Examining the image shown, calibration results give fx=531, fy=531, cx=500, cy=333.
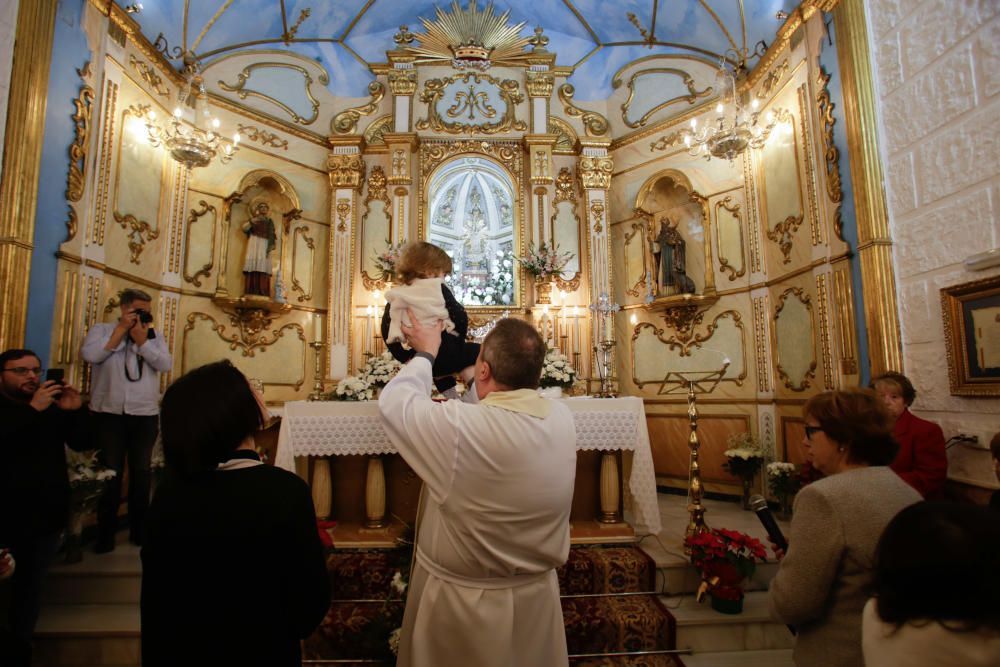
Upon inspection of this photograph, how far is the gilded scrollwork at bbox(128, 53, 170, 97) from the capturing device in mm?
5656

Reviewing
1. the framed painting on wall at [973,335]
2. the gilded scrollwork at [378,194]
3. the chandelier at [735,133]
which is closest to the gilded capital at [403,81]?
the gilded scrollwork at [378,194]

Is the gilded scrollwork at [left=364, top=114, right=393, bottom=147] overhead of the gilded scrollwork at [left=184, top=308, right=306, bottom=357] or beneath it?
overhead

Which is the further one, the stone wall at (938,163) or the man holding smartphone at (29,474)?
the stone wall at (938,163)

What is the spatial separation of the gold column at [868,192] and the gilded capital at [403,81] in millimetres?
5584

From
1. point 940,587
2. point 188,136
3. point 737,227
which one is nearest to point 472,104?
point 188,136

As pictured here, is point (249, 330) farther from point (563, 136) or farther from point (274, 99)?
point (563, 136)

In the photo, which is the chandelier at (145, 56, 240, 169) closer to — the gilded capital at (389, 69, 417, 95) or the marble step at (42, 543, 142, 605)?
the gilded capital at (389, 69, 417, 95)

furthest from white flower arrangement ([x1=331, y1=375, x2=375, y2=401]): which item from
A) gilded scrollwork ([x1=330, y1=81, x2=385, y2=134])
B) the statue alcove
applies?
gilded scrollwork ([x1=330, y1=81, x2=385, y2=134])

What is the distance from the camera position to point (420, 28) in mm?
8508

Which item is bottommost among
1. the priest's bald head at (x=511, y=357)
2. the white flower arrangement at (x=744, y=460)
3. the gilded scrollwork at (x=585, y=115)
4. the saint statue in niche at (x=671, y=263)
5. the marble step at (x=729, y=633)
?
the marble step at (x=729, y=633)

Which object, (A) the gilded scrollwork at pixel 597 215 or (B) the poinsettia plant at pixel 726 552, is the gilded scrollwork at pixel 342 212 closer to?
(A) the gilded scrollwork at pixel 597 215

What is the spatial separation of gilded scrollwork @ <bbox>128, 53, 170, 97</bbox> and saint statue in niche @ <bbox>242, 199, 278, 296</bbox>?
161cm

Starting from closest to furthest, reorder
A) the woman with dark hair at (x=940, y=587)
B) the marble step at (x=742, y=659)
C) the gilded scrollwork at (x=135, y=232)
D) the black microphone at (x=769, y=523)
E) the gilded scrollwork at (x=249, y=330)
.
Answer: the woman with dark hair at (x=940, y=587)
the black microphone at (x=769, y=523)
the marble step at (x=742, y=659)
the gilded scrollwork at (x=135, y=232)
the gilded scrollwork at (x=249, y=330)

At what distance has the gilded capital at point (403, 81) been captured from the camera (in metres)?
8.06
